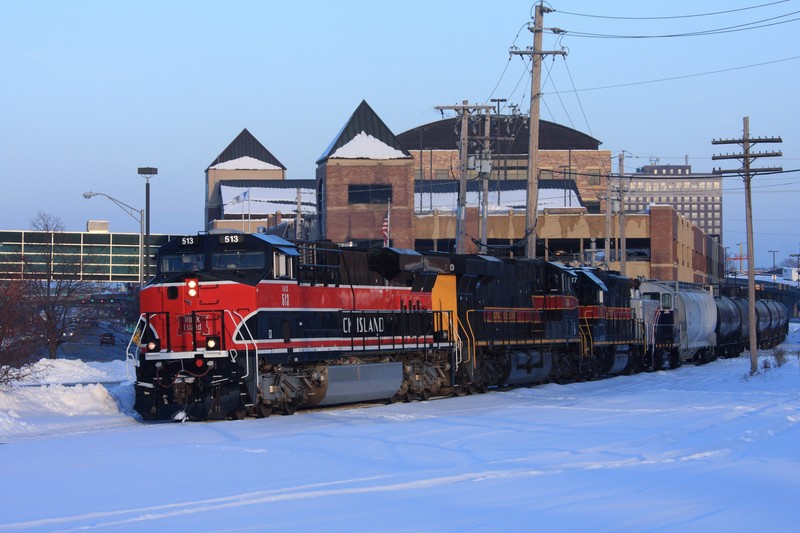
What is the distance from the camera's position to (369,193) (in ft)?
239

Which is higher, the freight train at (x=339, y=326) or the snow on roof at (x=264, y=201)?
the snow on roof at (x=264, y=201)

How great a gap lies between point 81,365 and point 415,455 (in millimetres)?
24773

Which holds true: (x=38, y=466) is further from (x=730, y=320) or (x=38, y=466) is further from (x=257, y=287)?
(x=730, y=320)

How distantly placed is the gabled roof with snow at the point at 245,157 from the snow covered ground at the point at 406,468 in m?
80.4

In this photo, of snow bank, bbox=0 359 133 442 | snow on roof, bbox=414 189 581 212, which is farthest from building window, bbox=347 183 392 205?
snow bank, bbox=0 359 133 442

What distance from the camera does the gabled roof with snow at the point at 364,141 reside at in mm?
73312

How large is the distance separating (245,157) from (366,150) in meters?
30.6

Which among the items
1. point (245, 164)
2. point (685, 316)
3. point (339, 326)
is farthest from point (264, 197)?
point (339, 326)

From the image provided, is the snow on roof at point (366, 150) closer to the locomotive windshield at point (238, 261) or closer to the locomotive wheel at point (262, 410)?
the locomotive windshield at point (238, 261)

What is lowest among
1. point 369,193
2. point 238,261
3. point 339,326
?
point 339,326

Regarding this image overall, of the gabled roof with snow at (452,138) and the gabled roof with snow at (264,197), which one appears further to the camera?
the gabled roof with snow at (452,138)

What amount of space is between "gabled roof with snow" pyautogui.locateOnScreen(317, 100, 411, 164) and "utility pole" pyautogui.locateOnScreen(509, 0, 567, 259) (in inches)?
1555

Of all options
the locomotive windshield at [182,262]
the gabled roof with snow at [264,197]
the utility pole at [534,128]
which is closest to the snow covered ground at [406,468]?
the locomotive windshield at [182,262]

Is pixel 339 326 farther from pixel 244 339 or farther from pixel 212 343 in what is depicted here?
pixel 212 343
